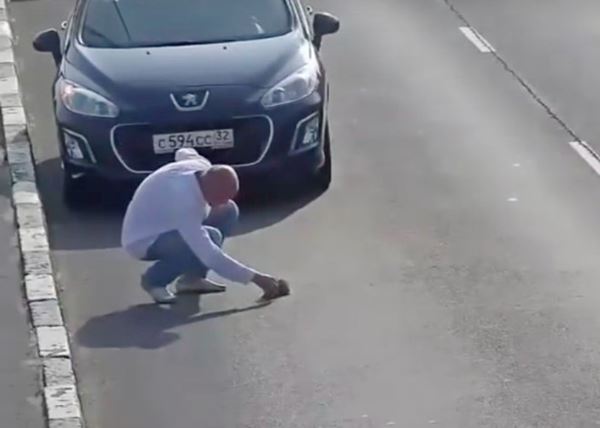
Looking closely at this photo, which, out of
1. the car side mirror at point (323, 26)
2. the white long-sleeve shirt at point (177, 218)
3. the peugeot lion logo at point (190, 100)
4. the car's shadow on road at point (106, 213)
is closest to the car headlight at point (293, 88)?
the peugeot lion logo at point (190, 100)

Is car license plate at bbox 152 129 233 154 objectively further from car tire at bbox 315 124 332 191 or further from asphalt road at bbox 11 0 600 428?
car tire at bbox 315 124 332 191

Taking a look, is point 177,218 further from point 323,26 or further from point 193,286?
point 323,26

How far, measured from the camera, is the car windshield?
14562 millimetres

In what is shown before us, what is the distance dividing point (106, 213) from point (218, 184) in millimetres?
2334

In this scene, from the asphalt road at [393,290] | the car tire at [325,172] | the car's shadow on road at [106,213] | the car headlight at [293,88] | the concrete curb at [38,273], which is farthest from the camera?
the car tire at [325,172]

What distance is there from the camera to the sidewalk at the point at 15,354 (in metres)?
10.2

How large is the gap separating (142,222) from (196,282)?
1.78 feet

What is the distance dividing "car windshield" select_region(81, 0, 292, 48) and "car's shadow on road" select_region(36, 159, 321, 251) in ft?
3.83

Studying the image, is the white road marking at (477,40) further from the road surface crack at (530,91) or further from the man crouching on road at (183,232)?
the man crouching on road at (183,232)

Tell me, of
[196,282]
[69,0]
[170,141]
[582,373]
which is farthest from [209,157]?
[69,0]

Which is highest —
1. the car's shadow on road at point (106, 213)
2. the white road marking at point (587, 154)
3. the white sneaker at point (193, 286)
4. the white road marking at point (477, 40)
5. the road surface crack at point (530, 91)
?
the white sneaker at point (193, 286)

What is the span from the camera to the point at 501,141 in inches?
623

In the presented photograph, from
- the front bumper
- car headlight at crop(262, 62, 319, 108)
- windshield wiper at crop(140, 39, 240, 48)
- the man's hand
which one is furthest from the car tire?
the man's hand

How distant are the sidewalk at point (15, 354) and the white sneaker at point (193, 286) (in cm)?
101
